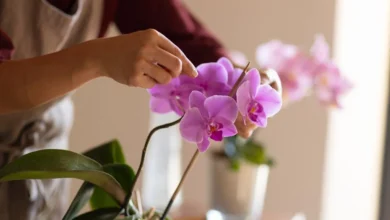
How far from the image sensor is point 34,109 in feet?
2.23

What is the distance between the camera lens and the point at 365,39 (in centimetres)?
124

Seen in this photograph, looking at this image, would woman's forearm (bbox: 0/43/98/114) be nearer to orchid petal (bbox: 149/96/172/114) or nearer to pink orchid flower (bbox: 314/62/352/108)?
orchid petal (bbox: 149/96/172/114)

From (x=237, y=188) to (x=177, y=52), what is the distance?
1.73ft

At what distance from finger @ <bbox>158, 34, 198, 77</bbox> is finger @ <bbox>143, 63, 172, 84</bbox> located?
2 centimetres

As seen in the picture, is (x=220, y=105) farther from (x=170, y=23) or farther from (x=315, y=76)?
(x=315, y=76)

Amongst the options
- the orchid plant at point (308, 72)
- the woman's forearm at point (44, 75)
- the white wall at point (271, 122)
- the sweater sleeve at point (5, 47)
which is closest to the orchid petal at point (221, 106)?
the woman's forearm at point (44, 75)

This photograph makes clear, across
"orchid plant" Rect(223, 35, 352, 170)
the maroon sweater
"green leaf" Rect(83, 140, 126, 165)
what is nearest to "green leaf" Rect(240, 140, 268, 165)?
"orchid plant" Rect(223, 35, 352, 170)

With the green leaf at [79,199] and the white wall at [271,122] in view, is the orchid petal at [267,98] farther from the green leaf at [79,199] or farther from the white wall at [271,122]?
the white wall at [271,122]

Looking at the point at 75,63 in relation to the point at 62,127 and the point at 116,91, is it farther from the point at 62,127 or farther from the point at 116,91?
the point at 116,91

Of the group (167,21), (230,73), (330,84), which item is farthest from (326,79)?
(230,73)

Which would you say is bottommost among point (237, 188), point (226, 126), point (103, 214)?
point (237, 188)

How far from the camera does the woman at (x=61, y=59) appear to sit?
1.58 ft

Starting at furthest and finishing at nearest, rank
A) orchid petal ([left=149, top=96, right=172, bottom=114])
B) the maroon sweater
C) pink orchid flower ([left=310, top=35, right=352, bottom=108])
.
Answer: pink orchid flower ([left=310, top=35, right=352, bottom=108]), the maroon sweater, orchid petal ([left=149, top=96, right=172, bottom=114])

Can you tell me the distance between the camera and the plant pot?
3.20ft
